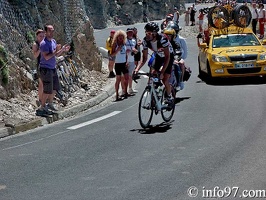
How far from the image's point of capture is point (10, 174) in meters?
8.12

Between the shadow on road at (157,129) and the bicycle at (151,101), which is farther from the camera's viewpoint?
the bicycle at (151,101)

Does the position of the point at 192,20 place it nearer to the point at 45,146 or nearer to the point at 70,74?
the point at 70,74

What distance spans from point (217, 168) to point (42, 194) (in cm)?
242

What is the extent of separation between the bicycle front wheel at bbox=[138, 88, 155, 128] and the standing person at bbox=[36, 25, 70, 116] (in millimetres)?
2605

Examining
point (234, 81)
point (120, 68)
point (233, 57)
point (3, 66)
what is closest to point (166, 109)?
point (3, 66)

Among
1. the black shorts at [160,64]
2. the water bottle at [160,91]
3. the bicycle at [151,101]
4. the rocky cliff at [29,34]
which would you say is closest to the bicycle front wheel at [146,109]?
the bicycle at [151,101]

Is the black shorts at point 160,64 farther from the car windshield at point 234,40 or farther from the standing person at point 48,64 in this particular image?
the car windshield at point 234,40

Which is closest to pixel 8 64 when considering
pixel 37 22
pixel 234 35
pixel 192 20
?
pixel 37 22

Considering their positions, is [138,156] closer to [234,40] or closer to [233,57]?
[233,57]

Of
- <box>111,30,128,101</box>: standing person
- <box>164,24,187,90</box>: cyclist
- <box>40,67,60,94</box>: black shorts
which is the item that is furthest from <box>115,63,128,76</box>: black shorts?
<box>40,67,60,94</box>: black shorts

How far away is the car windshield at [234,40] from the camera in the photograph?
63.2 feet

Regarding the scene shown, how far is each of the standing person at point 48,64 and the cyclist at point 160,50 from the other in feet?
7.04

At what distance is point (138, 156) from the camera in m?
8.98

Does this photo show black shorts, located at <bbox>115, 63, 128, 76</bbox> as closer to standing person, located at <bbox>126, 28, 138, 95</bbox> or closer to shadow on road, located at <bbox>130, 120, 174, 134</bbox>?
standing person, located at <bbox>126, 28, 138, 95</bbox>
